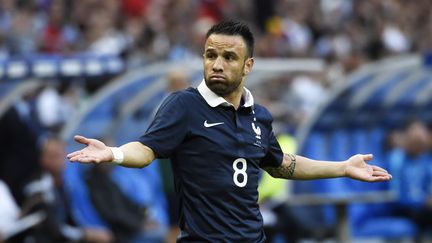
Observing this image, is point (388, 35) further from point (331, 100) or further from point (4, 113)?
point (4, 113)

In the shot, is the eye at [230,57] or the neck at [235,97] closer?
the eye at [230,57]

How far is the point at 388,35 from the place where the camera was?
2239cm

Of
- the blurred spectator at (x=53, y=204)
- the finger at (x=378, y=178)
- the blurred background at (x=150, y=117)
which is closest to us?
the finger at (x=378, y=178)

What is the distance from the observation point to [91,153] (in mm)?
6031

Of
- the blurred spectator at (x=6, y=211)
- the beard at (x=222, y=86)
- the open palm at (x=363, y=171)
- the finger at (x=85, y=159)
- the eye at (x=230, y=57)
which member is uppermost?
the eye at (x=230, y=57)

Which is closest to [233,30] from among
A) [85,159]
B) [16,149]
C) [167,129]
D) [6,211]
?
[167,129]

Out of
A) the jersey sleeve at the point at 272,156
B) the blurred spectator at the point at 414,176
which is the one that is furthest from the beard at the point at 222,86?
the blurred spectator at the point at 414,176

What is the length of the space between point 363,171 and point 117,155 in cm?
153

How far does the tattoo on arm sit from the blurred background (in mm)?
3686

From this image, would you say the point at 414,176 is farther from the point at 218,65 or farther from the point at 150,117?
the point at 218,65

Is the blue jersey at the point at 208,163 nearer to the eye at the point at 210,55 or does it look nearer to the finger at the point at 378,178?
the eye at the point at 210,55

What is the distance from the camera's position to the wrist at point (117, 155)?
20.2 feet

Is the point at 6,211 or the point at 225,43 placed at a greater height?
the point at 225,43

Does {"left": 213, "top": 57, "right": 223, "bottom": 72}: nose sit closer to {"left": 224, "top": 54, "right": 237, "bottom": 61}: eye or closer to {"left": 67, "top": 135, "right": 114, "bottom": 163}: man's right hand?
{"left": 224, "top": 54, "right": 237, "bottom": 61}: eye
